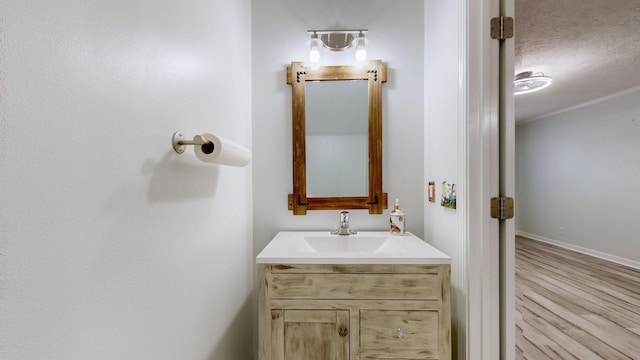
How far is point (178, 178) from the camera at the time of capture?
90cm

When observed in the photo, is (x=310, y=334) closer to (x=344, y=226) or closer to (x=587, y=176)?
(x=344, y=226)

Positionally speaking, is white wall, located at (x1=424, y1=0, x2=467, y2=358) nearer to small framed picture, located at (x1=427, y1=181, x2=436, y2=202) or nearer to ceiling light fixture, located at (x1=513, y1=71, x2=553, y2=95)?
small framed picture, located at (x1=427, y1=181, x2=436, y2=202)

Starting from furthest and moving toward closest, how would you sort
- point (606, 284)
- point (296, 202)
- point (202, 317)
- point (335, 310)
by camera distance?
point (606, 284) → point (296, 202) → point (335, 310) → point (202, 317)

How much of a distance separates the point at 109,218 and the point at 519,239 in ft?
22.0

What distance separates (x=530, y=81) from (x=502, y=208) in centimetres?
275

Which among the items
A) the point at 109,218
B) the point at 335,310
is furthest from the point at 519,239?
the point at 109,218

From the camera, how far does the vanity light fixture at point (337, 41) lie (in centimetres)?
170

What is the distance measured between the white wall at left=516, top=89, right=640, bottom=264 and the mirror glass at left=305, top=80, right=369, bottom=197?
14.4 feet

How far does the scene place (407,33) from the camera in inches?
70.5

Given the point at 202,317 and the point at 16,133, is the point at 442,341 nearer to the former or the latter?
the point at 202,317

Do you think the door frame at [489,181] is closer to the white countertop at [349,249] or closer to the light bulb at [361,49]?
the white countertop at [349,249]

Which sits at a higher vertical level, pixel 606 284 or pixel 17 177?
pixel 17 177

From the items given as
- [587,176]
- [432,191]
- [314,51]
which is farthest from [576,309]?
[314,51]

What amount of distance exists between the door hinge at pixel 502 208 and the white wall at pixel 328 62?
24.2 inches
